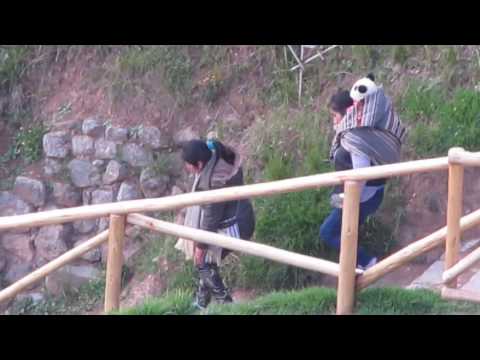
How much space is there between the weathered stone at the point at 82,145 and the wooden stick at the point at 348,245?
214 inches

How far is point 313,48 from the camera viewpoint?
9.48 metres

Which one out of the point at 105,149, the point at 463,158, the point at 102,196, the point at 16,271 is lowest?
the point at 16,271

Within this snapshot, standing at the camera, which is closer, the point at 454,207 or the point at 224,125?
the point at 454,207

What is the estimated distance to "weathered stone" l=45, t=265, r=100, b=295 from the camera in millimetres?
9898

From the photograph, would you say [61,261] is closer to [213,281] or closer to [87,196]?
Result: [213,281]

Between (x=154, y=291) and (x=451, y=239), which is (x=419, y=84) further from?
(x=451, y=239)

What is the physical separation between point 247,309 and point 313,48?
14.3 feet

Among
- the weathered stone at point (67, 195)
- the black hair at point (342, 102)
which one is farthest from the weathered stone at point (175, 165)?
the black hair at point (342, 102)

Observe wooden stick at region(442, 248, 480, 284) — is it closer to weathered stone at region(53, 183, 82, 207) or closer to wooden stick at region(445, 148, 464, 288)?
wooden stick at region(445, 148, 464, 288)

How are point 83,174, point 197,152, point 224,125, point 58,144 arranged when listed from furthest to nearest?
1. point 58,144
2. point 83,174
3. point 224,125
4. point 197,152

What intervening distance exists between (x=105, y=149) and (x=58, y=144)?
542 mm

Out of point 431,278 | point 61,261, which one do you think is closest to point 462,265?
point 431,278

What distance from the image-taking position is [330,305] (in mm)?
5539

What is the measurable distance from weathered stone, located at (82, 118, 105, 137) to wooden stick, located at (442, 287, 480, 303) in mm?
5676
